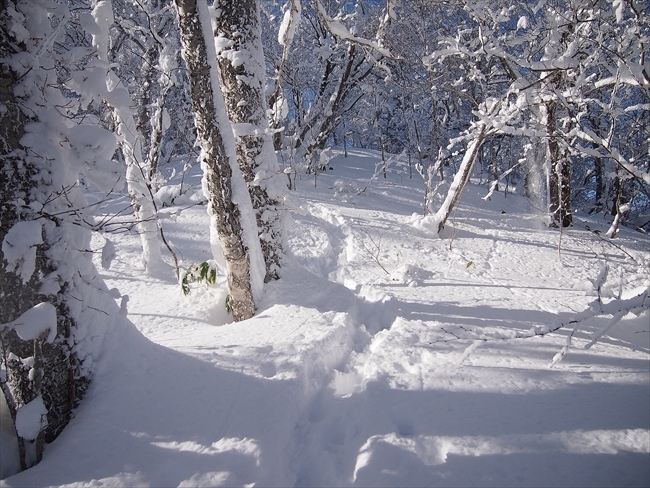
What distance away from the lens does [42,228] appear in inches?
71.8

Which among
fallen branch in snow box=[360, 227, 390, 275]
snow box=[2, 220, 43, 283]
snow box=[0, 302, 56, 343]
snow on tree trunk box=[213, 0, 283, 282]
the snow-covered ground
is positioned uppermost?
snow on tree trunk box=[213, 0, 283, 282]

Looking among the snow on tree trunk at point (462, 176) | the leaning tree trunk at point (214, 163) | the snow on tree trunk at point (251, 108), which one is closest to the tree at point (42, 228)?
the leaning tree trunk at point (214, 163)

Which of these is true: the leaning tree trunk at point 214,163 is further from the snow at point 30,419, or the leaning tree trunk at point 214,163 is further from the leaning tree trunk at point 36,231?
the snow at point 30,419

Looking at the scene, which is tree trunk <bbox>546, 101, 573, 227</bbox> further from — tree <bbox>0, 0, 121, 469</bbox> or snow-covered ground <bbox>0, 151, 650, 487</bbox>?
tree <bbox>0, 0, 121, 469</bbox>

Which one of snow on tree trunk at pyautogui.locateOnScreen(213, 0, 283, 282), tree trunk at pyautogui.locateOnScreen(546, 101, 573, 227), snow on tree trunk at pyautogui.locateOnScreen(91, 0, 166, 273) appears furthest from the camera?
tree trunk at pyautogui.locateOnScreen(546, 101, 573, 227)

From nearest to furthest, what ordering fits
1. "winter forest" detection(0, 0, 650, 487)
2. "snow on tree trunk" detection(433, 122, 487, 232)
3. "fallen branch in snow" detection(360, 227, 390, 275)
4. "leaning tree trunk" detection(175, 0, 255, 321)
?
1. "winter forest" detection(0, 0, 650, 487)
2. "leaning tree trunk" detection(175, 0, 255, 321)
3. "fallen branch in snow" detection(360, 227, 390, 275)
4. "snow on tree trunk" detection(433, 122, 487, 232)

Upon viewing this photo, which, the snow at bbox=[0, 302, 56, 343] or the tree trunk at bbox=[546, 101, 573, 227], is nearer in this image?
the snow at bbox=[0, 302, 56, 343]

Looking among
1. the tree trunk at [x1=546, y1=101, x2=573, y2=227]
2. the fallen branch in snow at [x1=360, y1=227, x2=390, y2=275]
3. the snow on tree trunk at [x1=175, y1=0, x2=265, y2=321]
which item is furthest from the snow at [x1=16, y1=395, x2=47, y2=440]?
the tree trunk at [x1=546, y1=101, x2=573, y2=227]

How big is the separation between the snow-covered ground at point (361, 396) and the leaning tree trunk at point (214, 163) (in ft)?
1.12

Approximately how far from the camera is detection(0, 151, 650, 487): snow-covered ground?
1.70 meters

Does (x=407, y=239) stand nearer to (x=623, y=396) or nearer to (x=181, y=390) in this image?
(x=623, y=396)

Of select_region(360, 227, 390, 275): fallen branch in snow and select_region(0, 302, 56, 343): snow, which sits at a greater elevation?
select_region(0, 302, 56, 343): snow

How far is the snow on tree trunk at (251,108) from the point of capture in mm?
3420

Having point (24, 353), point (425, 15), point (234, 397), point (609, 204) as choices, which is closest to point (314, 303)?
point (234, 397)
